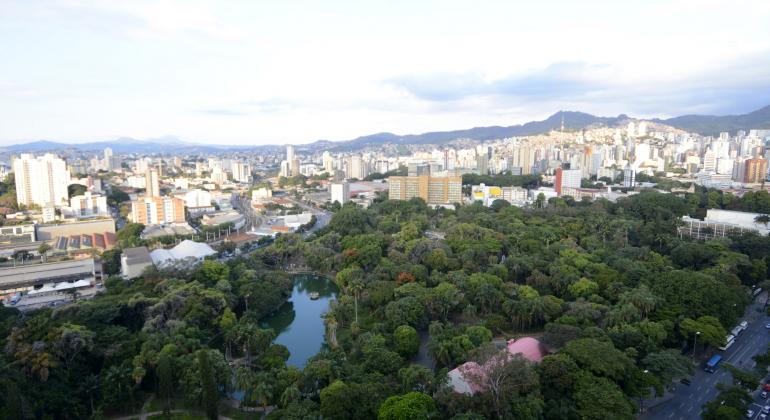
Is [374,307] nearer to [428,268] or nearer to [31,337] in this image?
[428,268]

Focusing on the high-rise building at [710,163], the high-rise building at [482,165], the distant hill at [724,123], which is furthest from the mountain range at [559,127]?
the high-rise building at [482,165]

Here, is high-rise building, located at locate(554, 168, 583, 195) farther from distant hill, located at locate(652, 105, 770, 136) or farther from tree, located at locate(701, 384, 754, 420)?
distant hill, located at locate(652, 105, 770, 136)

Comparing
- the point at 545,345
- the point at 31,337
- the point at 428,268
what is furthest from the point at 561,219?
the point at 31,337

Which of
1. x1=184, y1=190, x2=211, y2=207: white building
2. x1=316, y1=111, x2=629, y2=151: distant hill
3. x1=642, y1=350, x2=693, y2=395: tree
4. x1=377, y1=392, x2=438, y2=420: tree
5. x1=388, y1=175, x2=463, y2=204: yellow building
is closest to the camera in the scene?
x1=377, y1=392, x2=438, y2=420: tree

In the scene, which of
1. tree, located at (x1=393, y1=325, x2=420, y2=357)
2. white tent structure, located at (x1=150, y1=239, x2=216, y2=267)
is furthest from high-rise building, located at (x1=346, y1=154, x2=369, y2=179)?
tree, located at (x1=393, y1=325, x2=420, y2=357)

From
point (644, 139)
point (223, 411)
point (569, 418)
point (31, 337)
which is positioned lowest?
point (223, 411)

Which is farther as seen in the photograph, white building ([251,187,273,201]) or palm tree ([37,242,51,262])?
white building ([251,187,273,201])

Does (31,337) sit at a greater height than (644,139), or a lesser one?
lesser
